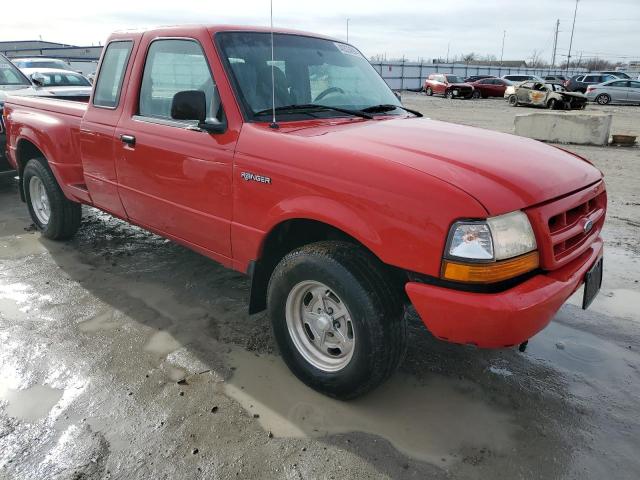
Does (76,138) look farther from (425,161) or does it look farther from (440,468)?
(440,468)

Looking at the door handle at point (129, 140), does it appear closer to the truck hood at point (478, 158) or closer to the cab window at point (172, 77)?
the cab window at point (172, 77)

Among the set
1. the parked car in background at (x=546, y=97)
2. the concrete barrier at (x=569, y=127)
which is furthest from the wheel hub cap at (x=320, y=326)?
the parked car in background at (x=546, y=97)

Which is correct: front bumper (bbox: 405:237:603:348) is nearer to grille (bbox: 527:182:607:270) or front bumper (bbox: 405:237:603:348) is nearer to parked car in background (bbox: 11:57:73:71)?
grille (bbox: 527:182:607:270)

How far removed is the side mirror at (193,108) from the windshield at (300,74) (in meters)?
0.21

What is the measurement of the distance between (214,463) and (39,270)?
9.98ft

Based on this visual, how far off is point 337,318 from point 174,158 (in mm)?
1523

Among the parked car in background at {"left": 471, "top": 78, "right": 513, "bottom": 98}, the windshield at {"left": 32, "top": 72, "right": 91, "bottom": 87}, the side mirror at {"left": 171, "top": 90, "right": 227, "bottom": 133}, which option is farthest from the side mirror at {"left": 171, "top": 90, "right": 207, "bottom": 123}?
the parked car in background at {"left": 471, "top": 78, "right": 513, "bottom": 98}

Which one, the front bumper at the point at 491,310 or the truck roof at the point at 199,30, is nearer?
the front bumper at the point at 491,310

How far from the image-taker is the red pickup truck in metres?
2.18

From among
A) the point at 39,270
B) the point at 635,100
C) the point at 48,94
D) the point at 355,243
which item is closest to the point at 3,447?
the point at 355,243

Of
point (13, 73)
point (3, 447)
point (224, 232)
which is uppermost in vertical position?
point (13, 73)

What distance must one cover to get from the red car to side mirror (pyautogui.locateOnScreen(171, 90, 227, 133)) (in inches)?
1236

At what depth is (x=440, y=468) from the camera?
2.32 meters

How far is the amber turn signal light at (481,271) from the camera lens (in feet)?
7.01
